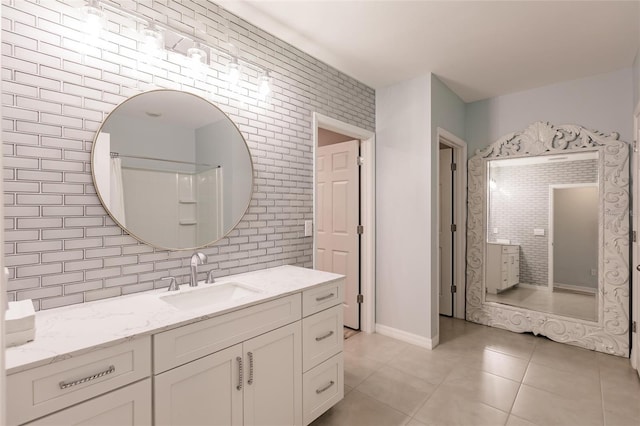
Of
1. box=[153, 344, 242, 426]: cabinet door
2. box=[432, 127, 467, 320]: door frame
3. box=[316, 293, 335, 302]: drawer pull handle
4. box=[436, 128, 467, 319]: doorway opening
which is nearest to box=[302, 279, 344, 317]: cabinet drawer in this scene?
box=[316, 293, 335, 302]: drawer pull handle

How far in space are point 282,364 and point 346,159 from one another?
233 cm

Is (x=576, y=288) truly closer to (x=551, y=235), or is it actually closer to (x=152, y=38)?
(x=551, y=235)

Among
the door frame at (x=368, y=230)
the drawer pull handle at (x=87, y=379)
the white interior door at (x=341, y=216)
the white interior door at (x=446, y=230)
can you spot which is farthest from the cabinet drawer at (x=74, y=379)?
the white interior door at (x=446, y=230)

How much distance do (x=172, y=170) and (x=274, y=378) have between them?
126 centimetres

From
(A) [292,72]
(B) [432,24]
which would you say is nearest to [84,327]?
(A) [292,72]

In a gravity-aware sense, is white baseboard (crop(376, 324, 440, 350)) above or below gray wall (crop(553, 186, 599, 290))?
below

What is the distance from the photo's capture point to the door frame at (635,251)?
98.0 inches

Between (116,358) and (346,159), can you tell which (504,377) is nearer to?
(346,159)

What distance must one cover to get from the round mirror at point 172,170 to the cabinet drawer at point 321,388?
101cm

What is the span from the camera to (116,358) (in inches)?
43.5

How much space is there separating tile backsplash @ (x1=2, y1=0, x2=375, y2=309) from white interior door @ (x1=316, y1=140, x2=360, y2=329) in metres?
1.45

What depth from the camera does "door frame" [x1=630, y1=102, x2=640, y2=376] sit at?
2490mm

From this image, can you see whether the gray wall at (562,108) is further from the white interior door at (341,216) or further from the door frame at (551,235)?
the white interior door at (341,216)

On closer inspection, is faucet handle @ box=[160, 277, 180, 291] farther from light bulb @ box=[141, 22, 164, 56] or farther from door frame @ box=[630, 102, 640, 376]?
door frame @ box=[630, 102, 640, 376]
